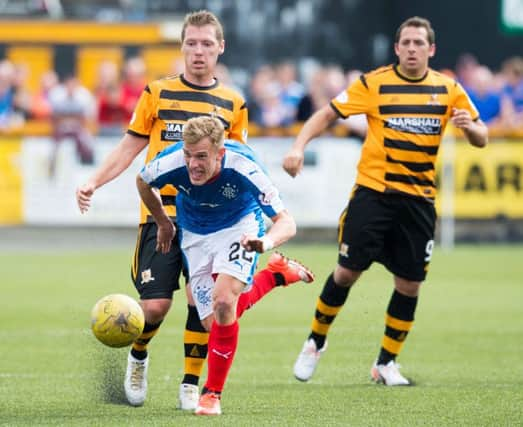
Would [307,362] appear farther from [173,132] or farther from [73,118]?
[73,118]

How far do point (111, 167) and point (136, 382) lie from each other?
47.8 inches

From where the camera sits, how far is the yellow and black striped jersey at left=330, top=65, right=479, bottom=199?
9227 mm

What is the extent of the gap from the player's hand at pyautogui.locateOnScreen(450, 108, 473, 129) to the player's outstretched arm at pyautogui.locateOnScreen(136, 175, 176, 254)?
2.09 metres

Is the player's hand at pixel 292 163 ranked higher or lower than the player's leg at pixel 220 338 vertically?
higher

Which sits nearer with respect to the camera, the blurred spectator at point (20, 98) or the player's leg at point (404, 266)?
the player's leg at point (404, 266)

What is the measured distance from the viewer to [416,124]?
922cm

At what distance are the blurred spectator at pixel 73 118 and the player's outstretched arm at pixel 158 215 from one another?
10947 millimetres

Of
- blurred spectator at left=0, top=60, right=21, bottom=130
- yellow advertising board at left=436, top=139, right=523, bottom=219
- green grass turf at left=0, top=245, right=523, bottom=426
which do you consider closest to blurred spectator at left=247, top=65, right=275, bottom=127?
yellow advertising board at left=436, top=139, right=523, bottom=219

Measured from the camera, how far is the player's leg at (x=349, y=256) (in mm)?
9258

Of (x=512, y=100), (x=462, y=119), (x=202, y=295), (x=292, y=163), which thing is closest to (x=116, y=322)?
(x=202, y=295)

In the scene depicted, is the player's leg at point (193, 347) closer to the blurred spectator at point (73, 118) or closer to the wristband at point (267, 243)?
Result: the wristband at point (267, 243)

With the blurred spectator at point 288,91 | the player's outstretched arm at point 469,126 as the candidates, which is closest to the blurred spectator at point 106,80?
the blurred spectator at point 288,91

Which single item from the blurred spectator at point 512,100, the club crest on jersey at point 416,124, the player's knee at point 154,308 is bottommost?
the blurred spectator at point 512,100

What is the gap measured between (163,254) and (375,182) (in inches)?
69.6
